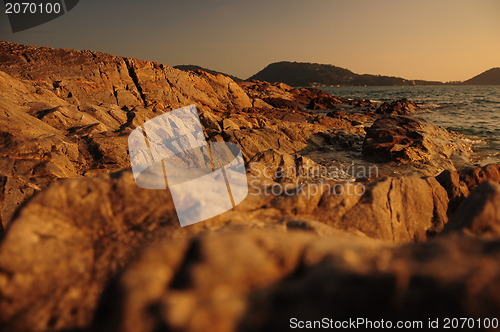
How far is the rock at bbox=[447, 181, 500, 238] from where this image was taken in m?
2.72

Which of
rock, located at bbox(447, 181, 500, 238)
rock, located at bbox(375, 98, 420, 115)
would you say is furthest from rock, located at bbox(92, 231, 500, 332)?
rock, located at bbox(375, 98, 420, 115)

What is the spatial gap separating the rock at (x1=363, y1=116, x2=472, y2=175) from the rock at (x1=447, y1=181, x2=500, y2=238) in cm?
1098

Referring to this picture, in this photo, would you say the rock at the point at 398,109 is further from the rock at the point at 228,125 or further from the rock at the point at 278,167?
the rock at the point at 278,167

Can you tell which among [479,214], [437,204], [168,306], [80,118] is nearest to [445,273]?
[168,306]

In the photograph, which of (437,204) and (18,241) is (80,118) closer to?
(18,241)

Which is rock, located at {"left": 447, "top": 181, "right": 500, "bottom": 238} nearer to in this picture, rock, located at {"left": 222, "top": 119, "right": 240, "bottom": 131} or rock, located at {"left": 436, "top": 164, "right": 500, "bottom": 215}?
rock, located at {"left": 436, "top": 164, "right": 500, "bottom": 215}

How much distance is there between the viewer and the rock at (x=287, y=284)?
1.37 meters

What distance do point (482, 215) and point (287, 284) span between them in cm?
251

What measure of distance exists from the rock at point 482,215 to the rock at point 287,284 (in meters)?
1.47

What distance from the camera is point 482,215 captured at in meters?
2.81

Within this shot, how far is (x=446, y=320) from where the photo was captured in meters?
1.33

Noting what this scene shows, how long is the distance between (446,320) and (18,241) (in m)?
3.04

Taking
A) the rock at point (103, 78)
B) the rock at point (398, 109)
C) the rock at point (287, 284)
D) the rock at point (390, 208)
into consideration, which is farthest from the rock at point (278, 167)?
the rock at point (398, 109)

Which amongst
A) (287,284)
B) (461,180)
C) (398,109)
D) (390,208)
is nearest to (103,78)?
(390,208)
